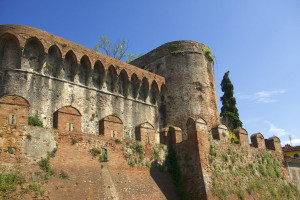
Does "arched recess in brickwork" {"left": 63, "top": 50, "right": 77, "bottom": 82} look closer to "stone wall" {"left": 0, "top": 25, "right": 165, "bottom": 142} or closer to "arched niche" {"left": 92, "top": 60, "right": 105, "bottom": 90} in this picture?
"stone wall" {"left": 0, "top": 25, "right": 165, "bottom": 142}

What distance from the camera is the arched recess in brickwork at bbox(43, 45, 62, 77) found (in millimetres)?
19156

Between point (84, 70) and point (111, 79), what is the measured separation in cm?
205

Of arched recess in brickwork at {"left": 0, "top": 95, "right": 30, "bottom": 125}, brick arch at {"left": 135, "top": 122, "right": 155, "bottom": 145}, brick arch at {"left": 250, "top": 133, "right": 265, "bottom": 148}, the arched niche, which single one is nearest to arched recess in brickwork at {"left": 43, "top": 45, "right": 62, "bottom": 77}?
the arched niche

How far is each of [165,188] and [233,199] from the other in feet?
11.3

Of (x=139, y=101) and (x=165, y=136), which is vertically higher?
(x=139, y=101)

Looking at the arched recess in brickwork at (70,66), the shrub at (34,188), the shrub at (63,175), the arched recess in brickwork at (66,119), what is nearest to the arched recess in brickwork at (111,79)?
the arched recess in brickwork at (70,66)

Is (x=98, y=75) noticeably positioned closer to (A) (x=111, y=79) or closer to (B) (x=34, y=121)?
(A) (x=111, y=79)

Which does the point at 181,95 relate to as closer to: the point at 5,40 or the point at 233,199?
the point at 233,199

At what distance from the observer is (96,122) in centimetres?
2005

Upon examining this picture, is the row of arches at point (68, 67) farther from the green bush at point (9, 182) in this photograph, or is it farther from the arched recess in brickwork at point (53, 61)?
the green bush at point (9, 182)

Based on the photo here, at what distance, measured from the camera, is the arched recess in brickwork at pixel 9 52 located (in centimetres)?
1805

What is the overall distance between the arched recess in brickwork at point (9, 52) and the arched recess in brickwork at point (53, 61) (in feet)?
5.37

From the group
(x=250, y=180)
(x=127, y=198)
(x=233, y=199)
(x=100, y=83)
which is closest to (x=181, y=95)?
(x=100, y=83)

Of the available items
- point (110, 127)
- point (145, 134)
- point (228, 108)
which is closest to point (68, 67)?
point (110, 127)
